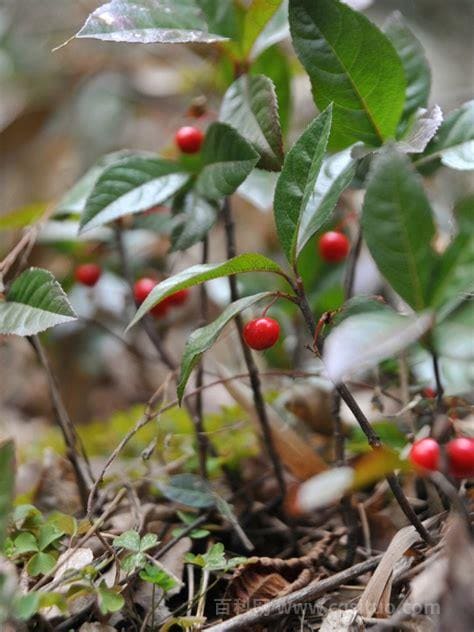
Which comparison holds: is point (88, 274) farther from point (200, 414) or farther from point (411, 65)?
point (411, 65)

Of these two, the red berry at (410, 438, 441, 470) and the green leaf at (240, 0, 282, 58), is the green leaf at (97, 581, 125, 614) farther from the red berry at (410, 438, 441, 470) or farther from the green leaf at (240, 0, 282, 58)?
the green leaf at (240, 0, 282, 58)

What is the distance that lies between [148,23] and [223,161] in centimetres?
19

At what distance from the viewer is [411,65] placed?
1036mm

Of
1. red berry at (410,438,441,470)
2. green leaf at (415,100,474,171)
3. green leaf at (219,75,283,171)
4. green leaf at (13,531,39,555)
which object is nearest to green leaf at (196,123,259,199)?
green leaf at (219,75,283,171)

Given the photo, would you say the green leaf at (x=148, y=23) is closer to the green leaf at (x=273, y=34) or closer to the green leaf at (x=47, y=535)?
the green leaf at (x=273, y=34)

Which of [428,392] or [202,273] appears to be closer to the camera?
[202,273]

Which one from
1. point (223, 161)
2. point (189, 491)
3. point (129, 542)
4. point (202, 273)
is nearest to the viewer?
point (202, 273)

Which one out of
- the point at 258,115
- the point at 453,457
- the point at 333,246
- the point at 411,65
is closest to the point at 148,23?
the point at 258,115

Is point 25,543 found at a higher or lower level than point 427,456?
lower

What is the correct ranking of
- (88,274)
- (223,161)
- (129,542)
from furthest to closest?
(88,274), (223,161), (129,542)

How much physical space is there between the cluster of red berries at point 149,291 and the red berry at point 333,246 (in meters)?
0.25

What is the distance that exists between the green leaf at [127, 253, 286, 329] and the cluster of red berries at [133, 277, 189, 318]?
345 millimetres

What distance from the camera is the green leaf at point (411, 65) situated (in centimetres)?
101

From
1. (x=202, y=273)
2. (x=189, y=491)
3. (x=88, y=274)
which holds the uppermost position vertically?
(x=202, y=273)
